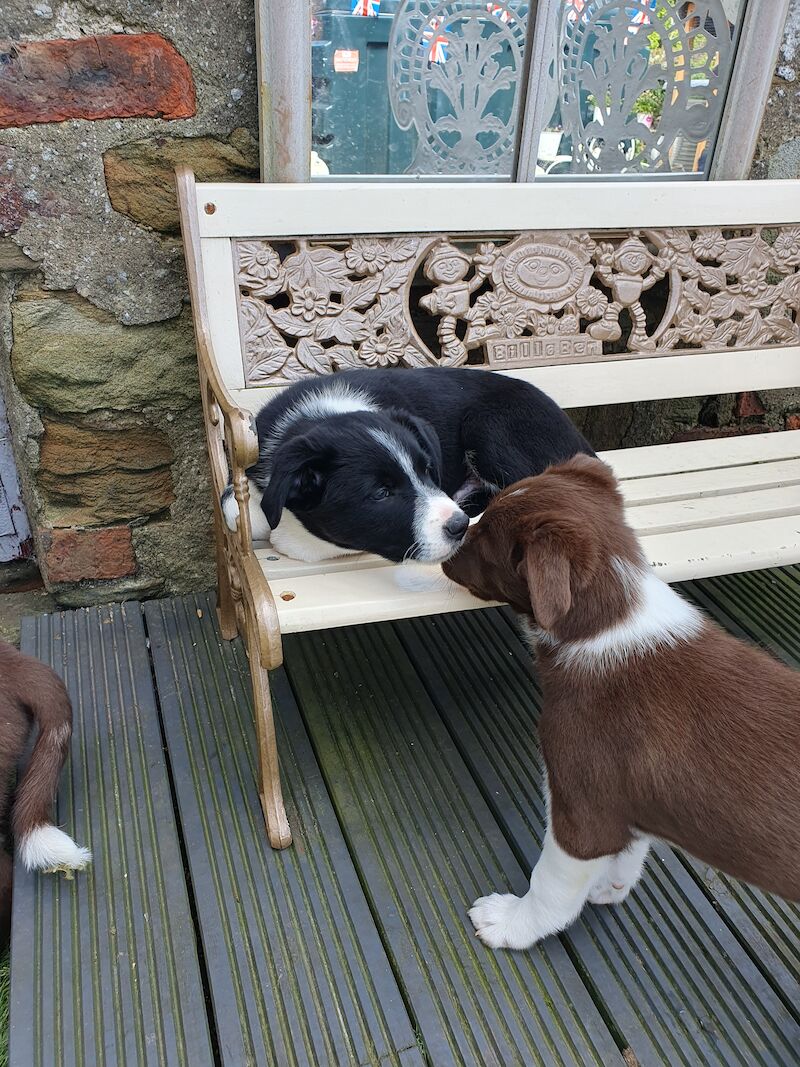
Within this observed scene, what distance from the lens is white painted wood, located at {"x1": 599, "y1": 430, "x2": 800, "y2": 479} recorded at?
2.54 meters

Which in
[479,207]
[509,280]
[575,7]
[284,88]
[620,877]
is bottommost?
[620,877]

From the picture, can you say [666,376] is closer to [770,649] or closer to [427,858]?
[770,649]

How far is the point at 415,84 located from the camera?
2.41 m

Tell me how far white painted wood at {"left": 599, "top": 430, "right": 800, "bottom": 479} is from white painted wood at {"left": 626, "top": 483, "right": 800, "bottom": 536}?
197 millimetres

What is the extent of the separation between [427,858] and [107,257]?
1873 millimetres

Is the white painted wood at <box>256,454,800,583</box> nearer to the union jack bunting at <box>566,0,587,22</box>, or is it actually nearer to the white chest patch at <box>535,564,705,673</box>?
the white chest patch at <box>535,564,705,673</box>

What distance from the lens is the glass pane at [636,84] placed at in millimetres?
2510

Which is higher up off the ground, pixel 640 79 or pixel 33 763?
pixel 640 79

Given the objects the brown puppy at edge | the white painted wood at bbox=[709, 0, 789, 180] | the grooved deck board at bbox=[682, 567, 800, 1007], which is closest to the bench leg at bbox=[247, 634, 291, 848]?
the brown puppy at edge

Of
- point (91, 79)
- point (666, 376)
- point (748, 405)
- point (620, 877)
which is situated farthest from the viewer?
point (748, 405)

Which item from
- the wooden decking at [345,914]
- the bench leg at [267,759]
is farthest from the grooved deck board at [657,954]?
the bench leg at [267,759]

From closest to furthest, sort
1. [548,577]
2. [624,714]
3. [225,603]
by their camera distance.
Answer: [548,577] < [624,714] < [225,603]

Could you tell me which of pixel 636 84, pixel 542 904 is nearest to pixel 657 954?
pixel 542 904

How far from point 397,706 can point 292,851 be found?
572 mm
